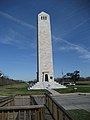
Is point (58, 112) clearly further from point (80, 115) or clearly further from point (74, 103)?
point (74, 103)

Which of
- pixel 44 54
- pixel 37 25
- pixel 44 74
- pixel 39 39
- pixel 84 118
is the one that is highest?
pixel 37 25

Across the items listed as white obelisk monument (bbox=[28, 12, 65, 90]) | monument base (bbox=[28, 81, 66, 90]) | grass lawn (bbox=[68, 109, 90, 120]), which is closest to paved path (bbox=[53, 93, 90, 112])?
grass lawn (bbox=[68, 109, 90, 120])

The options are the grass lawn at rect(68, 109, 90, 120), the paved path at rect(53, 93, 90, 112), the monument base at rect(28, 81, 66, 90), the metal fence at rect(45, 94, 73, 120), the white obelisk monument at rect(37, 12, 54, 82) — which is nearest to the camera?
the metal fence at rect(45, 94, 73, 120)

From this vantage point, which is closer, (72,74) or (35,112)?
(35,112)

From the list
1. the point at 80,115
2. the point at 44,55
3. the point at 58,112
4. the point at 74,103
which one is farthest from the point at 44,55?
the point at 58,112

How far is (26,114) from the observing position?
7625mm

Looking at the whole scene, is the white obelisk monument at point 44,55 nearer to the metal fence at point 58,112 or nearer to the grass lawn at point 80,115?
the grass lawn at point 80,115

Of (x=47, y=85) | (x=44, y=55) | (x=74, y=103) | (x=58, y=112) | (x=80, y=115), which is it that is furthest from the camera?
(x=44, y=55)

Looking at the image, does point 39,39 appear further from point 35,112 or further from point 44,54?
point 35,112

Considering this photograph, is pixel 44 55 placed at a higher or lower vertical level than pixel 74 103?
higher

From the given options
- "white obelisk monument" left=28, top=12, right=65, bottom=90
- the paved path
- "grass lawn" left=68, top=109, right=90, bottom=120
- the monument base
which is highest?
"white obelisk monument" left=28, top=12, right=65, bottom=90

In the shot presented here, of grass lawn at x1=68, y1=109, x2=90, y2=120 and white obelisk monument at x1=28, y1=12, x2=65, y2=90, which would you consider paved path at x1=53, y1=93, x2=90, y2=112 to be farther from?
white obelisk monument at x1=28, y1=12, x2=65, y2=90

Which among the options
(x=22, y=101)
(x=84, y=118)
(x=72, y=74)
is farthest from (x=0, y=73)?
(x=84, y=118)

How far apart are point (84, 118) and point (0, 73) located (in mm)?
83443
